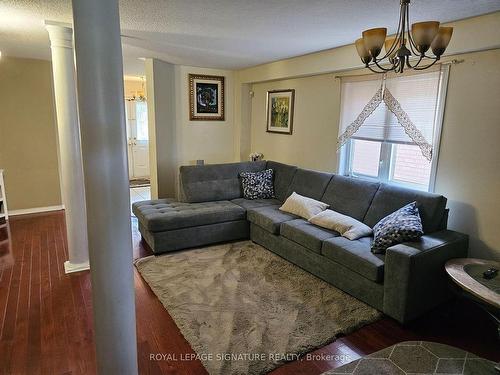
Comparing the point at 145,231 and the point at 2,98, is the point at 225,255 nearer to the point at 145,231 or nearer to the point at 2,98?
the point at 145,231

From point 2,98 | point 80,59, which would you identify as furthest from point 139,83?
point 80,59

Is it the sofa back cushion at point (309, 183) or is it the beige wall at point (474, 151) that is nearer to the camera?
the beige wall at point (474, 151)

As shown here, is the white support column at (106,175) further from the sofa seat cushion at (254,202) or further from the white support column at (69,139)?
the sofa seat cushion at (254,202)

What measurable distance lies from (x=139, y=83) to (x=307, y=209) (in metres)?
6.43

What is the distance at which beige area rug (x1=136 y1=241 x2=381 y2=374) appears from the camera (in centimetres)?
221

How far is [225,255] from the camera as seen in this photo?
3723 mm

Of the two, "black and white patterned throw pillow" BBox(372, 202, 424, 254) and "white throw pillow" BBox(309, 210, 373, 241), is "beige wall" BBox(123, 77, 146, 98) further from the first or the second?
"black and white patterned throw pillow" BBox(372, 202, 424, 254)

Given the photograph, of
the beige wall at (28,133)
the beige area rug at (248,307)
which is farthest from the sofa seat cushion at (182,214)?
the beige wall at (28,133)

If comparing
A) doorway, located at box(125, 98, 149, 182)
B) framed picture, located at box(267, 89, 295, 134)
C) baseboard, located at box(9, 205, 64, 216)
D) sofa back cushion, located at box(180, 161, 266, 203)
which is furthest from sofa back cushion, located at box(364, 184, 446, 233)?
doorway, located at box(125, 98, 149, 182)

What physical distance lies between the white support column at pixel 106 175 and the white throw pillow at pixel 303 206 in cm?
244

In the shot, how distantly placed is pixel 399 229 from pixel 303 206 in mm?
1257

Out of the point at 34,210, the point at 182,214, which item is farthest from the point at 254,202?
the point at 34,210

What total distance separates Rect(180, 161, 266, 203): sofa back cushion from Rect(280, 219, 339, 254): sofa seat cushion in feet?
4.03

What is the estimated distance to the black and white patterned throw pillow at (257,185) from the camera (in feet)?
15.1
